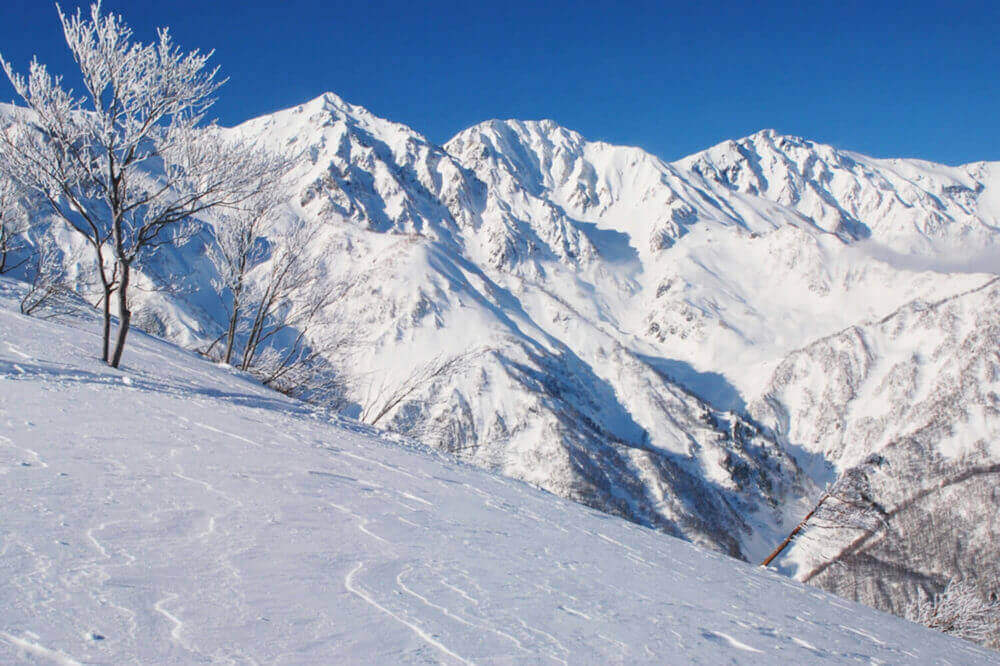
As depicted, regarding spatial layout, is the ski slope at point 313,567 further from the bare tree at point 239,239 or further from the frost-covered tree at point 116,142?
the bare tree at point 239,239

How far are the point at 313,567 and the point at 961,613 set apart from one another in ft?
55.2

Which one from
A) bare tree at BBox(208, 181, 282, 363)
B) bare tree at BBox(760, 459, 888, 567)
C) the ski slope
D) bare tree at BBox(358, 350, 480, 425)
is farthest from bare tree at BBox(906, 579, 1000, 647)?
bare tree at BBox(208, 181, 282, 363)

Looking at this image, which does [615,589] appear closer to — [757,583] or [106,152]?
[757,583]

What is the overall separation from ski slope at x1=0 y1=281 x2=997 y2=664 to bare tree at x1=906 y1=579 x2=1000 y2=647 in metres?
8.95

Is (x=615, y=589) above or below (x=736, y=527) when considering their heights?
above

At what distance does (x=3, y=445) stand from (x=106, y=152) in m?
8.91

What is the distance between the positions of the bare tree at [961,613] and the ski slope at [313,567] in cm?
895

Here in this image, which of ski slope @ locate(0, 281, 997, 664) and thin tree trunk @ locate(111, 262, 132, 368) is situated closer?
ski slope @ locate(0, 281, 997, 664)

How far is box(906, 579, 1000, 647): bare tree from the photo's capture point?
13.6 m

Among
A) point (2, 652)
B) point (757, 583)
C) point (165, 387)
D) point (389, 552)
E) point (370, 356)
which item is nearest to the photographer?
point (2, 652)

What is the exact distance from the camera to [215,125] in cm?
1321

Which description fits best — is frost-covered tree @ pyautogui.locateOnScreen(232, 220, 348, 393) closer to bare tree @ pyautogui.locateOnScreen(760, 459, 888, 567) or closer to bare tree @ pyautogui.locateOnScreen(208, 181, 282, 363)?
bare tree @ pyautogui.locateOnScreen(208, 181, 282, 363)

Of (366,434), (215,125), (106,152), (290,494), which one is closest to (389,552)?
(290,494)

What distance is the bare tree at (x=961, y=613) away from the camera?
13.6 metres
